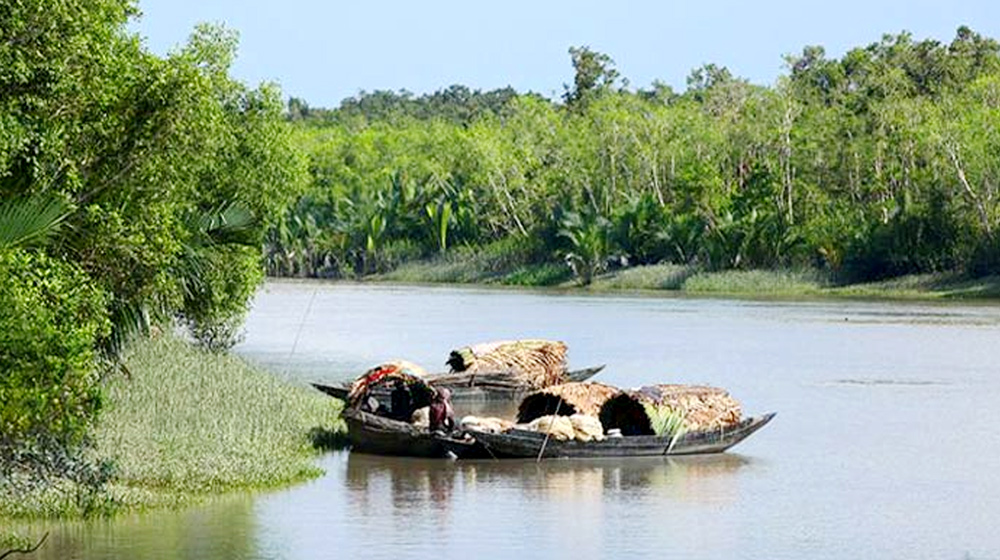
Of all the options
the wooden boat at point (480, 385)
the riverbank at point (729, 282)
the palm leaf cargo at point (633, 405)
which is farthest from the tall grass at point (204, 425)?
the riverbank at point (729, 282)

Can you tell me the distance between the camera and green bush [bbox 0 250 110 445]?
580 inches

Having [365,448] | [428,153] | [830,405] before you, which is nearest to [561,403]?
[365,448]

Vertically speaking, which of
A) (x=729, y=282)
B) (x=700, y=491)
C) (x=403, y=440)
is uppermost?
(x=729, y=282)

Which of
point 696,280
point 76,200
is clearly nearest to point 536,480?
point 76,200

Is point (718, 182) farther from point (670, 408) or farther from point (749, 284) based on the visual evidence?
point (670, 408)

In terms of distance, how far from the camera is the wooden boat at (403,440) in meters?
24.0

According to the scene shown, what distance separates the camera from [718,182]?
74.0 metres

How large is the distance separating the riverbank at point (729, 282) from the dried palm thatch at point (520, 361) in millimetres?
35098

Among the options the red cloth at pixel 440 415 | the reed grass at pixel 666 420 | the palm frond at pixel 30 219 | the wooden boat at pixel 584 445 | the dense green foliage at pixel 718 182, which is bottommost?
the wooden boat at pixel 584 445

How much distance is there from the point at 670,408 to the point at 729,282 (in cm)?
4724

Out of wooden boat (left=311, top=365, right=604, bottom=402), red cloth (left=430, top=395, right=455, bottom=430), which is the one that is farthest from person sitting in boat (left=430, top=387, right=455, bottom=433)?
wooden boat (left=311, top=365, right=604, bottom=402)

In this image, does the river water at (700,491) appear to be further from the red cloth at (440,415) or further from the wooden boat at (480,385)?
the wooden boat at (480,385)

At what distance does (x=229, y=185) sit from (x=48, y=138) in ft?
39.9

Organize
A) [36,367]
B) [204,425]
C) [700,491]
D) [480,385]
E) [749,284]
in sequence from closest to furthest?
[36,367] < [700,491] < [204,425] < [480,385] < [749,284]
